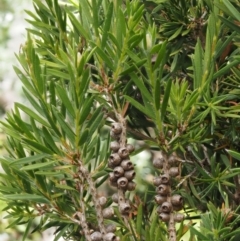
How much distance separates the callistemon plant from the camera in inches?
13.5

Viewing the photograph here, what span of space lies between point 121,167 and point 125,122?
0.03 m

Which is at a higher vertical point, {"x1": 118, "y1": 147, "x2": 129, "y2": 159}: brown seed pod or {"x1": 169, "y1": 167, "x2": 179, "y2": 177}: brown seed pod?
{"x1": 118, "y1": 147, "x2": 129, "y2": 159}: brown seed pod

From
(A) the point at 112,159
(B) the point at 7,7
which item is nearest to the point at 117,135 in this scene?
(A) the point at 112,159

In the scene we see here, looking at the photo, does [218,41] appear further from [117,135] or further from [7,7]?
[7,7]

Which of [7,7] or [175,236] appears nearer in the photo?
[175,236]

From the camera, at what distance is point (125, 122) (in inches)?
14.7

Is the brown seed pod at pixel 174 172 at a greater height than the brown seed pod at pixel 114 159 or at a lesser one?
lesser

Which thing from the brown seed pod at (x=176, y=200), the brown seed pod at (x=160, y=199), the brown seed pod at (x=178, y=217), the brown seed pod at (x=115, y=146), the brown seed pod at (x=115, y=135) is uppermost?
the brown seed pod at (x=115, y=135)

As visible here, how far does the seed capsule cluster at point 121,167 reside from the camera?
1.18 feet

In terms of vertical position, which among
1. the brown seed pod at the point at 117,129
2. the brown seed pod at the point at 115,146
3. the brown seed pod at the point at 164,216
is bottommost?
the brown seed pod at the point at 164,216

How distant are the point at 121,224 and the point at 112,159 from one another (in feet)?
0.18

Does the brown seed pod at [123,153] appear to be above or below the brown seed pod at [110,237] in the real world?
above

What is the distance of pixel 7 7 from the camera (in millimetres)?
3225

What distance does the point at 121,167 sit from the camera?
14.2 inches
